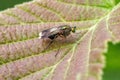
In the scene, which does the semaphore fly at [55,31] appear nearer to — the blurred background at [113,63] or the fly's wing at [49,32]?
the fly's wing at [49,32]

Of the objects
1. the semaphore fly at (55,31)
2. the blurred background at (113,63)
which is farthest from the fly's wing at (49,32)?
the blurred background at (113,63)

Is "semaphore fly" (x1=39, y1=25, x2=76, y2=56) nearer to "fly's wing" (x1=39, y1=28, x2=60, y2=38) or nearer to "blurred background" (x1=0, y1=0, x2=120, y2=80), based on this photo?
"fly's wing" (x1=39, y1=28, x2=60, y2=38)

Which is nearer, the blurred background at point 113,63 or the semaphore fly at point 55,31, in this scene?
the semaphore fly at point 55,31

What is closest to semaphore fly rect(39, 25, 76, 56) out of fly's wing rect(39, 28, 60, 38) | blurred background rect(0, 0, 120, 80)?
fly's wing rect(39, 28, 60, 38)

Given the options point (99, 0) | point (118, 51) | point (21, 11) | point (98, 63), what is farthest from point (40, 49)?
point (118, 51)

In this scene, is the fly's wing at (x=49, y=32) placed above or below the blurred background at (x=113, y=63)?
above

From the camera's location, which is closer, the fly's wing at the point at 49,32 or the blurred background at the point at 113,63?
the fly's wing at the point at 49,32

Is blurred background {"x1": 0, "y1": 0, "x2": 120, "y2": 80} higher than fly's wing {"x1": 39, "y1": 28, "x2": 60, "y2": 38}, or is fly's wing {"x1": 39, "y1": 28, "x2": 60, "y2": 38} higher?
fly's wing {"x1": 39, "y1": 28, "x2": 60, "y2": 38}

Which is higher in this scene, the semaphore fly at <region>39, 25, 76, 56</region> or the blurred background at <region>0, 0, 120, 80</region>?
the semaphore fly at <region>39, 25, 76, 56</region>

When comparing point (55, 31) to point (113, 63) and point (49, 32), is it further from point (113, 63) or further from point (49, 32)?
point (113, 63)

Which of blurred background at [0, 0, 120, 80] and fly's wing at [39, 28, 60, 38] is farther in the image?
blurred background at [0, 0, 120, 80]

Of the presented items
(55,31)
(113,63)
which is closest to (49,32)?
(55,31)
